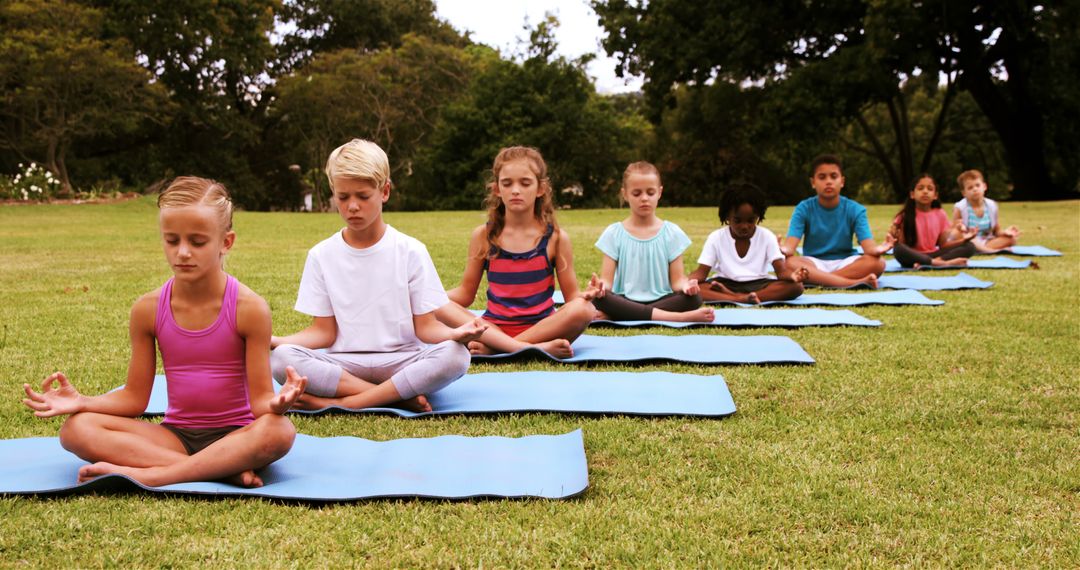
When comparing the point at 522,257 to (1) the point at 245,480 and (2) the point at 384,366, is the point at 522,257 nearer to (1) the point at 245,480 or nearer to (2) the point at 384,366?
(2) the point at 384,366

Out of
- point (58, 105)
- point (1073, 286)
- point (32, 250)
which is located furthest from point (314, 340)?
point (58, 105)

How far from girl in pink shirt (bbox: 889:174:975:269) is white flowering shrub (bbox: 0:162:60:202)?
2067 cm

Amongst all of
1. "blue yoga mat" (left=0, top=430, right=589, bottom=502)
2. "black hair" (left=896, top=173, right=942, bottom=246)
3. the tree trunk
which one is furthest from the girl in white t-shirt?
the tree trunk

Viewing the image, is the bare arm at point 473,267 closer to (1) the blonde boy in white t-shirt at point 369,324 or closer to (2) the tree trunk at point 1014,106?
(1) the blonde boy in white t-shirt at point 369,324

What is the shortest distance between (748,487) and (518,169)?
2.71m

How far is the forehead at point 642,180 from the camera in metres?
6.12

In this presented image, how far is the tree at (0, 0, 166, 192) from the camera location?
74.9 feet

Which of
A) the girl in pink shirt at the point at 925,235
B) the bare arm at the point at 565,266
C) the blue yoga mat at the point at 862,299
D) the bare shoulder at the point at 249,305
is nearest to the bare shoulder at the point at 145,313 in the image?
the bare shoulder at the point at 249,305

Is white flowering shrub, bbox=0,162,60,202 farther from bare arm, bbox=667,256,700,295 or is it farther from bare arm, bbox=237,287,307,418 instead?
bare arm, bbox=237,287,307,418

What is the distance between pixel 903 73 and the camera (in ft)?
72.9

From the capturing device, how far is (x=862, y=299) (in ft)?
23.2

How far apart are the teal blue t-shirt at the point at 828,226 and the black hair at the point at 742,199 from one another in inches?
58.4

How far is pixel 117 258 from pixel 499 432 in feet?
28.1

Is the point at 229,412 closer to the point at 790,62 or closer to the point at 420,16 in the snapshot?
the point at 790,62
